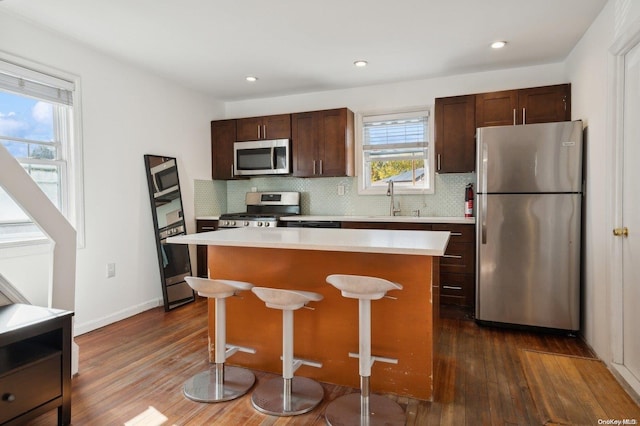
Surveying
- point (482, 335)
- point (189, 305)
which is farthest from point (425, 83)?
point (189, 305)

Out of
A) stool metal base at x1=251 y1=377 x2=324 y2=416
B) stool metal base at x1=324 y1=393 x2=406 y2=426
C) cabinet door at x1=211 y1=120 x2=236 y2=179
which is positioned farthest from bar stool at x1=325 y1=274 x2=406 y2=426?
cabinet door at x1=211 y1=120 x2=236 y2=179

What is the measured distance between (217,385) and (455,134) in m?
3.21

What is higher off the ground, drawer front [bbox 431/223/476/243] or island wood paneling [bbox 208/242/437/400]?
drawer front [bbox 431/223/476/243]

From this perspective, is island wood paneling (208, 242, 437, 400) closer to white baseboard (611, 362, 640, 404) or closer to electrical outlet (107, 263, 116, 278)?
white baseboard (611, 362, 640, 404)

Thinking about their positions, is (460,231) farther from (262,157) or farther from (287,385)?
(262,157)

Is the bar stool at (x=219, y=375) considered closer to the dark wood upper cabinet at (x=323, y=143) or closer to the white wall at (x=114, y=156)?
A: the white wall at (x=114, y=156)

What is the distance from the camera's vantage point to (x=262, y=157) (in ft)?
15.4

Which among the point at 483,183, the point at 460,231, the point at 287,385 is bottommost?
the point at 287,385

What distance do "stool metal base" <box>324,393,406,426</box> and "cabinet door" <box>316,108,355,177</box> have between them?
2758mm

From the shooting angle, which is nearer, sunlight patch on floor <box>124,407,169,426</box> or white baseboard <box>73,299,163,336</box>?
sunlight patch on floor <box>124,407,169,426</box>

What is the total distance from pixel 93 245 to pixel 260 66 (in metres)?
2.36

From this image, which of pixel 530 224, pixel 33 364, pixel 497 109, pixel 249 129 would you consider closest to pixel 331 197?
pixel 249 129

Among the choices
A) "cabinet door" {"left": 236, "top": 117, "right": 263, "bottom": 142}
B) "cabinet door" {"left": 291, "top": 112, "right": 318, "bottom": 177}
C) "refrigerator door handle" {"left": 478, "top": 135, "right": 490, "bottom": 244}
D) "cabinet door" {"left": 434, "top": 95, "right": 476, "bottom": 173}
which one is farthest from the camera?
"cabinet door" {"left": 236, "top": 117, "right": 263, "bottom": 142}

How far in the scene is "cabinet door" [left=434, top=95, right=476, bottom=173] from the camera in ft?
12.5
